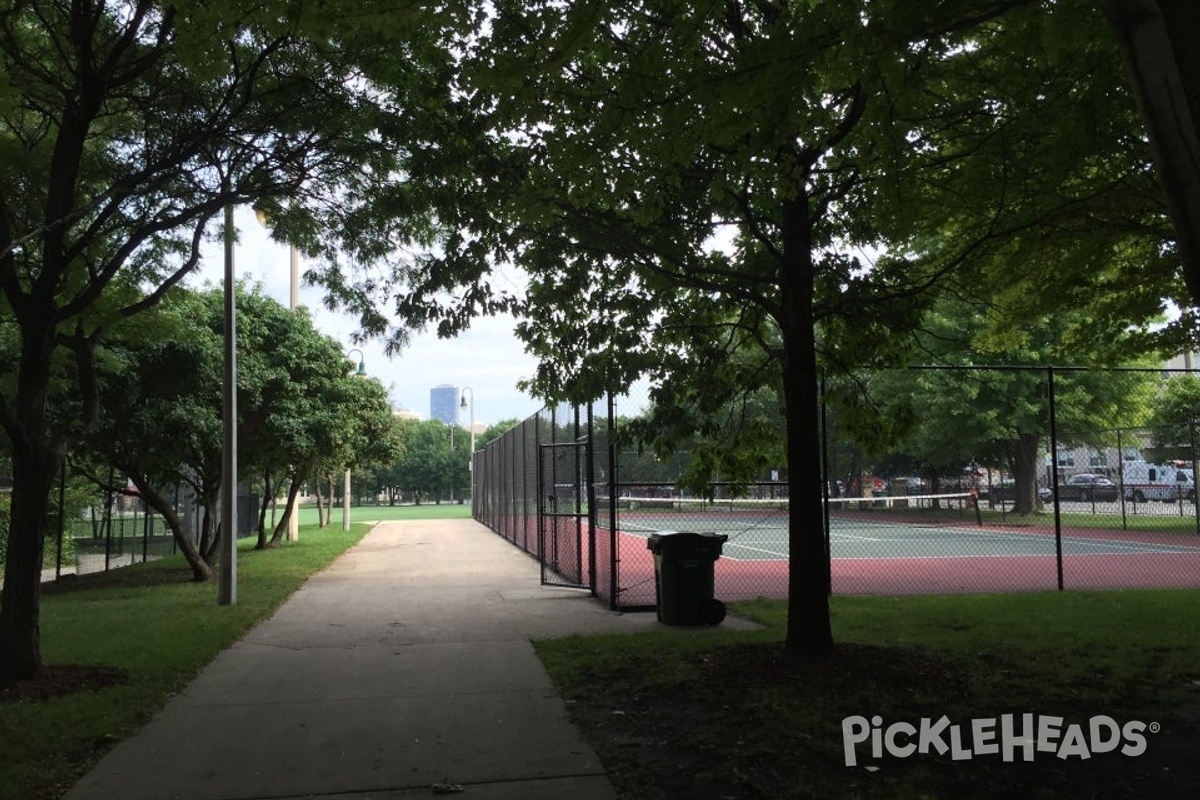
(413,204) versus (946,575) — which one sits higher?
(413,204)

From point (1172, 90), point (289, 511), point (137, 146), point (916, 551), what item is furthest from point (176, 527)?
point (1172, 90)

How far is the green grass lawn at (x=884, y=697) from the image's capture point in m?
4.69

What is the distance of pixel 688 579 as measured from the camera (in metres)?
9.83

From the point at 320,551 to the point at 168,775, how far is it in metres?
17.6

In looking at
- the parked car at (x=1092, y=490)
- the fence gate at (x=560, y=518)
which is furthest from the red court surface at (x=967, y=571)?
the parked car at (x=1092, y=490)

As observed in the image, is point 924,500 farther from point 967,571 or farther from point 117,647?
point 117,647

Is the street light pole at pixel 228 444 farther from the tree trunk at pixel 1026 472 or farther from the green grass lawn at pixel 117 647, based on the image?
the tree trunk at pixel 1026 472

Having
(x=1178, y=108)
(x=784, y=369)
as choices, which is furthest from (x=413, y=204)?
(x=1178, y=108)

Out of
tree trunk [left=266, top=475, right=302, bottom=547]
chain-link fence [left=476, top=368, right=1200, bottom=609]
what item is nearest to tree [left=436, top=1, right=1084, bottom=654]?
chain-link fence [left=476, top=368, right=1200, bottom=609]

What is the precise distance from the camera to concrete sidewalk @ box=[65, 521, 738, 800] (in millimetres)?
4797

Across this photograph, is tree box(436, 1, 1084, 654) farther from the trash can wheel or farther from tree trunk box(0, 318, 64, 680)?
tree trunk box(0, 318, 64, 680)

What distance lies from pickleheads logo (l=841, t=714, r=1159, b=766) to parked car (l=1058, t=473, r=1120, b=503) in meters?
17.8

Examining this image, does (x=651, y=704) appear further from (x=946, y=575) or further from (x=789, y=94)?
(x=946, y=575)

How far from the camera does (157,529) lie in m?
28.7
